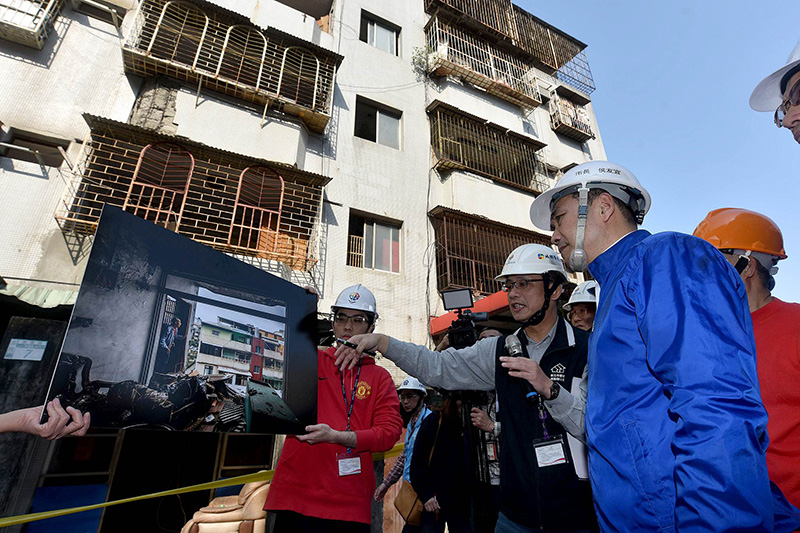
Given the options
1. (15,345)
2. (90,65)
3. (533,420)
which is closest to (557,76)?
(90,65)

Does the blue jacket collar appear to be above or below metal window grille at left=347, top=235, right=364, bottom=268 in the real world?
below

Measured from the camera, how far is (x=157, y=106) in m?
7.59

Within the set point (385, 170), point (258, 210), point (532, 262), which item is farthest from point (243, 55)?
point (532, 262)

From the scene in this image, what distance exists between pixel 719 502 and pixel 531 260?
7.29ft

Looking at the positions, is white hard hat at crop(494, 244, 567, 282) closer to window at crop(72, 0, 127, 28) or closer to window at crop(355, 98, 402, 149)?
window at crop(355, 98, 402, 149)

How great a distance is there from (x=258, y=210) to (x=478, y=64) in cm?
981

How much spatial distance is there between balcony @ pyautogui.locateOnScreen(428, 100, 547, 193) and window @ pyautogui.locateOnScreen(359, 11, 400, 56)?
286 cm

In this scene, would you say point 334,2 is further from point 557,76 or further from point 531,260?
point 531,260

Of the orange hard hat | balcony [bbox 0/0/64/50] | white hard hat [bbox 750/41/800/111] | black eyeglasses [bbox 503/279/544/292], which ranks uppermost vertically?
balcony [bbox 0/0/64/50]

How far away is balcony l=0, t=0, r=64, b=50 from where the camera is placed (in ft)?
22.4

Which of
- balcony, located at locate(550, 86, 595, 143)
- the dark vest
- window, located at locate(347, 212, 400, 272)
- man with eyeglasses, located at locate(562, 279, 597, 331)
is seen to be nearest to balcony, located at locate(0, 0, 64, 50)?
window, located at locate(347, 212, 400, 272)

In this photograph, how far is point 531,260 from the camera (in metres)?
2.96

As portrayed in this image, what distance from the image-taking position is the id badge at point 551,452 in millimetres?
2061

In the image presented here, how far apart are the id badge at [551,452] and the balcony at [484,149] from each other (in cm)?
920
